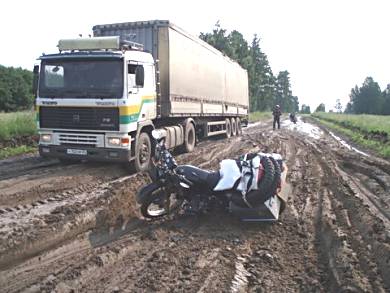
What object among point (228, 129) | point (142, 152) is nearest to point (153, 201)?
point (142, 152)

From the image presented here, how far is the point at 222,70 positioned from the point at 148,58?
934 centimetres

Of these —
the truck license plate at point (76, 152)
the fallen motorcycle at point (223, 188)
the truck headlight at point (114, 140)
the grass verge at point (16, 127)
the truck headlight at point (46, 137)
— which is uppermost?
the grass verge at point (16, 127)

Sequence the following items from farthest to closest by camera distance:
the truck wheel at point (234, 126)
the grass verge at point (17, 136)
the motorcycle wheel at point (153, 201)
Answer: the truck wheel at point (234, 126) → the grass verge at point (17, 136) → the motorcycle wheel at point (153, 201)

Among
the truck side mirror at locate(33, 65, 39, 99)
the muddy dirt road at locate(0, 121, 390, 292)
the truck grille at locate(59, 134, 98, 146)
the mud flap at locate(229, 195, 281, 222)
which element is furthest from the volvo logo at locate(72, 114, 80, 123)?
the mud flap at locate(229, 195, 281, 222)

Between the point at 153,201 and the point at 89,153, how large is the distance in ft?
12.4

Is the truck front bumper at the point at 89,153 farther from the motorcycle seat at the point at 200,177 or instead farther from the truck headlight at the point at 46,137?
the motorcycle seat at the point at 200,177

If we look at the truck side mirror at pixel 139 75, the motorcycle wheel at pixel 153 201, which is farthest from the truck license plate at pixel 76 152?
the motorcycle wheel at pixel 153 201

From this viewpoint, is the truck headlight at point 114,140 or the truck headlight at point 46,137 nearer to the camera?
the truck headlight at point 114,140

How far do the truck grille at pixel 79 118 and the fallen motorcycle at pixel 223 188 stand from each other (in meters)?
3.27

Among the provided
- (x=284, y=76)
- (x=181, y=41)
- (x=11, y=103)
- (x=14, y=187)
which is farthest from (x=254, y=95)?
(x=14, y=187)

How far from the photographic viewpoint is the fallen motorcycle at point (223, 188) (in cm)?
606

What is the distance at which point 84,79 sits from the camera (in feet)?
31.2

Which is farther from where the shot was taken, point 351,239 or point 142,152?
point 142,152

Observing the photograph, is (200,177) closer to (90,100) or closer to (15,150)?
(90,100)
